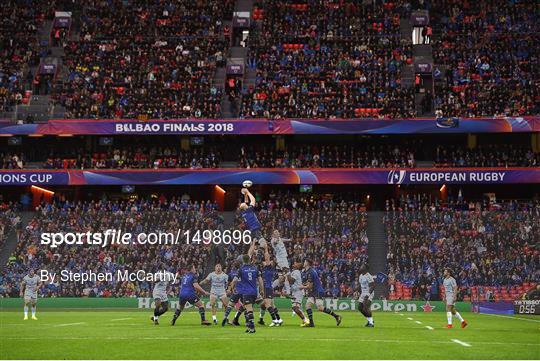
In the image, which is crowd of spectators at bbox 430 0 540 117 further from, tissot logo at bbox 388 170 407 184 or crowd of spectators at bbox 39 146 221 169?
crowd of spectators at bbox 39 146 221 169

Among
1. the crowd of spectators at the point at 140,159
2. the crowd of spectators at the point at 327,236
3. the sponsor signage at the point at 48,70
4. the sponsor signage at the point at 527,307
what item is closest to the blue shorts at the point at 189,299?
the crowd of spectators at the point at 327,236

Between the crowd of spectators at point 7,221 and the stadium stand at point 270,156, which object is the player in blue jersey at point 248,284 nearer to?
the crowd of spectators at point 7,221

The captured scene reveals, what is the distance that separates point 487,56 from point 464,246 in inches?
865

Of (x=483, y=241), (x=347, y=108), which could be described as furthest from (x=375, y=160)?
(x=483, y=241)

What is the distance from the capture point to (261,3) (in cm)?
7888

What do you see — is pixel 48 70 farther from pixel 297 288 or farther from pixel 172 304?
pixel 297 288

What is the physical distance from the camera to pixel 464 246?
2175 inches

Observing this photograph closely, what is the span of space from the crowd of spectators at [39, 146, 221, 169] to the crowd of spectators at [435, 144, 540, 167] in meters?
17.8

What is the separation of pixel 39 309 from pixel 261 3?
38.8m

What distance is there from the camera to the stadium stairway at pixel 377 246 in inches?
2088

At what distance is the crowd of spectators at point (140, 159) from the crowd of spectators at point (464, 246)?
15.3 metres

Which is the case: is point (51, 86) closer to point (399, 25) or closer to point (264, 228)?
point (264, 228)

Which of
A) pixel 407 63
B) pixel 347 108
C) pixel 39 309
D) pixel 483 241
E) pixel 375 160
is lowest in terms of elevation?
pixel 39 309

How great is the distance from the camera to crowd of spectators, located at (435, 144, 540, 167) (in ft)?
216
